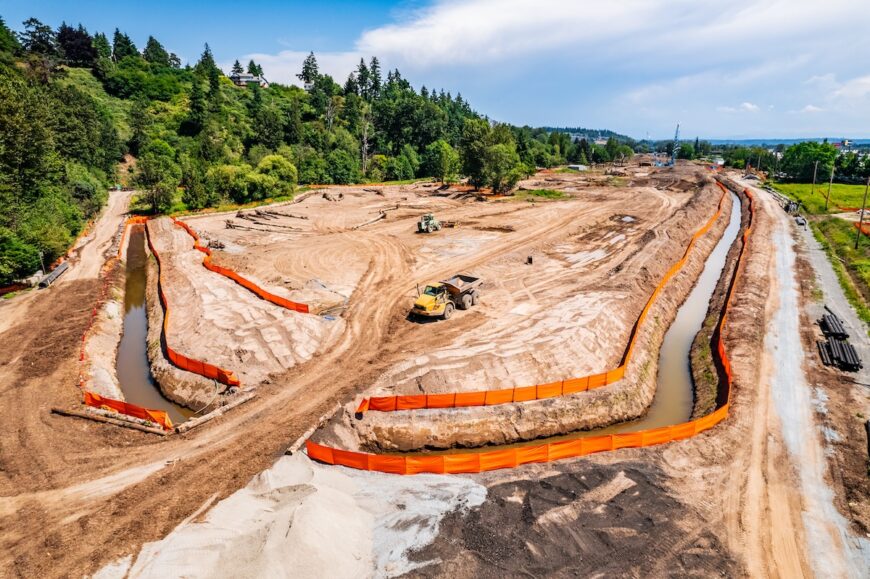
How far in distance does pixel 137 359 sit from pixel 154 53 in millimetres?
178717

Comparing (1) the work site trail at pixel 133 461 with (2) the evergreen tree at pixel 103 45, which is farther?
(2) the evergreen tree at pixel 103 45

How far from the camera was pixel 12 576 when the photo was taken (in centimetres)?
1090

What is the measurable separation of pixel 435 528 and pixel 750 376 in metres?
17.6

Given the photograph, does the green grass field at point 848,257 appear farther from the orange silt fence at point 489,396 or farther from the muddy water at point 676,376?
the orange silt fence at point 489,396

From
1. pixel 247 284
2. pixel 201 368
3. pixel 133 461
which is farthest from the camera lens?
pixel 247 284

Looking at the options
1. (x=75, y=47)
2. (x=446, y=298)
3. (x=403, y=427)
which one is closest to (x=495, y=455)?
(x=403, y=427)

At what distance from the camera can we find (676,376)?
76.2 feet

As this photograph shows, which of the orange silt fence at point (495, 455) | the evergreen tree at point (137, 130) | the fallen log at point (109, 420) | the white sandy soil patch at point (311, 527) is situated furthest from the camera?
the evergreen tree at point (137, 130)

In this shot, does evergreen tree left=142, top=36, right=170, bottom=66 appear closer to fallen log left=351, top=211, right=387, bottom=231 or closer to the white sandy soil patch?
fallen log left=351, top=211, right=387, bottom=231

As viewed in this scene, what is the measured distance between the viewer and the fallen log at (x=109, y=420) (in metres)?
16.5

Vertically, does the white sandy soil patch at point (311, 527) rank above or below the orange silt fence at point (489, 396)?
below

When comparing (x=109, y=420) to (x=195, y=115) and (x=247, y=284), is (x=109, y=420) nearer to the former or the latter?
(x=247, y=284)

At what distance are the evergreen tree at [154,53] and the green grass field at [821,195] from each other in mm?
188132

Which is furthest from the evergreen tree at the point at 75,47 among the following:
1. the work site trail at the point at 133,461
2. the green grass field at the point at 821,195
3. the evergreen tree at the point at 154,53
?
the green grass field at the point at 821,195
